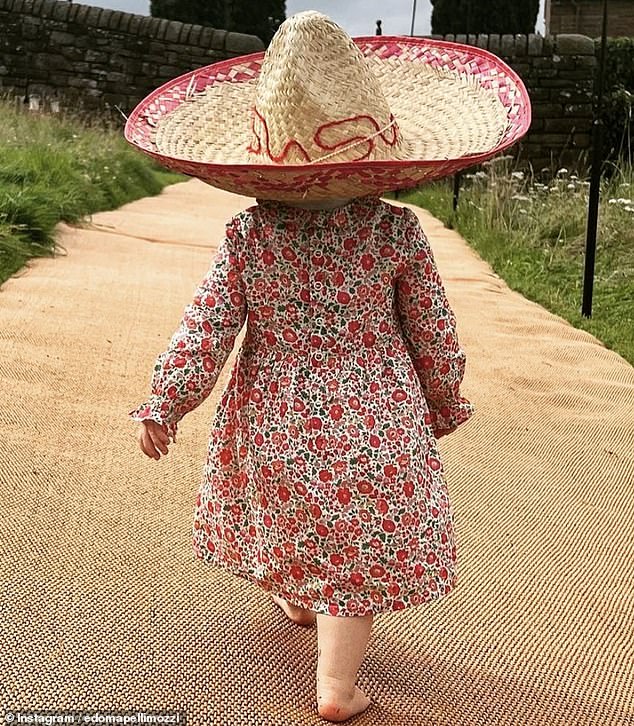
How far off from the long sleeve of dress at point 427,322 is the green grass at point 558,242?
2.92m

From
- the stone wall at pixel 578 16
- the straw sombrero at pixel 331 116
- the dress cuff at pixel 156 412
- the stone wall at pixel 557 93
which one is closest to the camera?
the straw sombrero at pixel 331 116

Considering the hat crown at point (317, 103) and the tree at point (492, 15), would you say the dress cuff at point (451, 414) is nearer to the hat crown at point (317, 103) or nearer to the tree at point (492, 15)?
the hat crown at point (317, 103)

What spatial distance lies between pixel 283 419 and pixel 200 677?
0.53 metres

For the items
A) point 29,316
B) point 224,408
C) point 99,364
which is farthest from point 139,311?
point 224,408

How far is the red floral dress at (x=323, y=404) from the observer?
5.86 feet

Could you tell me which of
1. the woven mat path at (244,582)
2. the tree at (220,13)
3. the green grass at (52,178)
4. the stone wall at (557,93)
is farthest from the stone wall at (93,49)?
the woven mat path at (244,582)

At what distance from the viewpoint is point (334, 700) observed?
180 centimetres

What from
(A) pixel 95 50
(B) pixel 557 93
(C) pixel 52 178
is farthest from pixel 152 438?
(A) pixel 95 50

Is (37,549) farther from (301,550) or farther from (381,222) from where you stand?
(381,222)

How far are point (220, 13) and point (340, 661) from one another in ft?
58.4

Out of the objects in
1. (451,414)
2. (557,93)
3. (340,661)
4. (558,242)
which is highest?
(451,414)

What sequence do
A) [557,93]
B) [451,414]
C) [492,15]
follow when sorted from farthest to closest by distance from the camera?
[492,15]
[557,93]
[451,414]

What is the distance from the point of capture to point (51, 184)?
24.3ft

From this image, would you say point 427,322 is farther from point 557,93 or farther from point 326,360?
point 557,93
